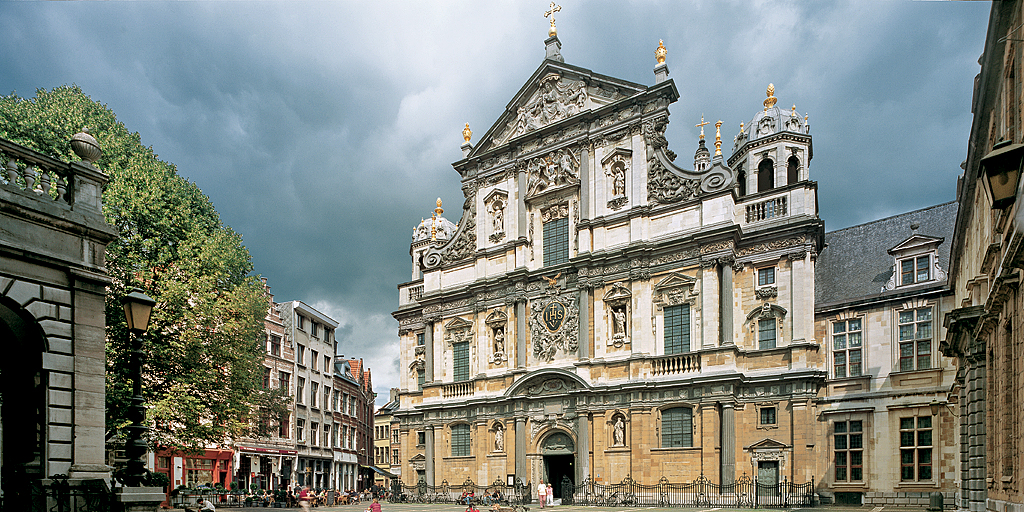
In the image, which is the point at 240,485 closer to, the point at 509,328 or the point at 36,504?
the point at 509,328

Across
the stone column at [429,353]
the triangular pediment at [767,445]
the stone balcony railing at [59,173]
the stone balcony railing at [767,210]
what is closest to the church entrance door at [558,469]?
the stone column at [429,353]

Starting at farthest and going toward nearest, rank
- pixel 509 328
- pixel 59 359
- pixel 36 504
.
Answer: pixel 509 328 → pixel 59 359 → pixel 36 504

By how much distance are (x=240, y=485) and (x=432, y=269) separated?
693 inches

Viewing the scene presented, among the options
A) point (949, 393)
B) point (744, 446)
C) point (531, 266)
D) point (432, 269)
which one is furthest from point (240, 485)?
point (949, 393)

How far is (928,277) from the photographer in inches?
1056

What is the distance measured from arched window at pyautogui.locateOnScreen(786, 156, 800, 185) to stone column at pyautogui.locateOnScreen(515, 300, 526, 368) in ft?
46.6

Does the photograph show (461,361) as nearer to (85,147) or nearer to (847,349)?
(847,349)

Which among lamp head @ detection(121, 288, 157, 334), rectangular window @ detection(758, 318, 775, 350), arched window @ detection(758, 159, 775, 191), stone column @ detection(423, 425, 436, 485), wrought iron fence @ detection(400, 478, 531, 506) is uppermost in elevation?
arched window @ detection(758, 159, 775, 191)

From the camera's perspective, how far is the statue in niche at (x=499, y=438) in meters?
34.6

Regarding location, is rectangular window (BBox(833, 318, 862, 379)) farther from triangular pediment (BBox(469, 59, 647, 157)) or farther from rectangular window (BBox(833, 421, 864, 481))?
triangular pediment (BBox(469, 59, 647, 157))

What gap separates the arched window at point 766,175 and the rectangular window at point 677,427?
36.1 feet

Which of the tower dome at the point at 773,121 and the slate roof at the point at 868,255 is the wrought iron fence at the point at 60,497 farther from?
the tower dome at the point at 773,121

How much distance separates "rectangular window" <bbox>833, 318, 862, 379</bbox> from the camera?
2753 cm

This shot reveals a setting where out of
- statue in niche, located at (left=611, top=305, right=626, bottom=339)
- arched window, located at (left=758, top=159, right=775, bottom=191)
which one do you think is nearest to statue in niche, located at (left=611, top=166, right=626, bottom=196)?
statue in niche, located at (left=611, top=305, right=626, bottom=339)
